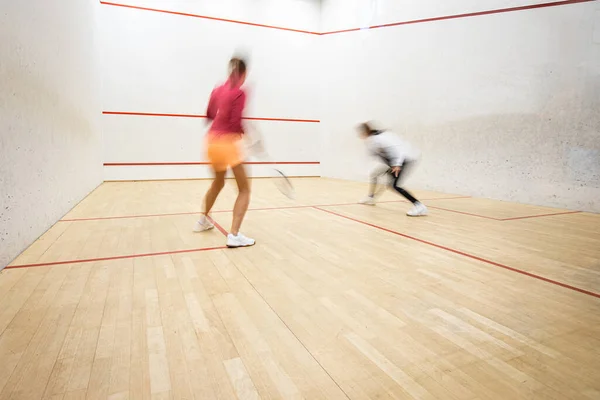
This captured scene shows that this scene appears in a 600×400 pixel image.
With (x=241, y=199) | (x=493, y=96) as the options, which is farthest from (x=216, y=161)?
(x=493, y=96)

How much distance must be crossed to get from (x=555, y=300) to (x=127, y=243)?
6.41ft

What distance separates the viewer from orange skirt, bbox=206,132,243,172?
6.02 feet

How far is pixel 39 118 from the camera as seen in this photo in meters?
2.09

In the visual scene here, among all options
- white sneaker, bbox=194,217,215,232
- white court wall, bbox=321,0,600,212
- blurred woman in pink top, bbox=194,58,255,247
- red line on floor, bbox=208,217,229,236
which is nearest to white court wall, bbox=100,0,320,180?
white court wall, bbox=321,0,600,212

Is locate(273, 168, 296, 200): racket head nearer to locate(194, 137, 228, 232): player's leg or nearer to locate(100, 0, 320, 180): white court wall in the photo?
locate(100, 0, 320, 180): white court wall

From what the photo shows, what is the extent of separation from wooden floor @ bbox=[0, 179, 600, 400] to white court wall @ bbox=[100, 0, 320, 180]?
10.2ft

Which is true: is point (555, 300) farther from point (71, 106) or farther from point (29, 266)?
point (71, 106)

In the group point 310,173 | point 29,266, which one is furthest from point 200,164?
point 29,266

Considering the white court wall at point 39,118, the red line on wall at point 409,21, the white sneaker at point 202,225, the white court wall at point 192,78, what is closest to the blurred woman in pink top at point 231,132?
the white sneaker at point 202,225

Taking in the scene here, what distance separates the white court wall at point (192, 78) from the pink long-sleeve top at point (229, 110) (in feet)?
12.3

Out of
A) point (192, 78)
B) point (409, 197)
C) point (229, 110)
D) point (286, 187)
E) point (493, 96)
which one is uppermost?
point (192, 78)

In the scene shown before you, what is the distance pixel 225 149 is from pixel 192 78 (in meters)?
4.01

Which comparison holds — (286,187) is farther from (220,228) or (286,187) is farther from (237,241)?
(237,241)

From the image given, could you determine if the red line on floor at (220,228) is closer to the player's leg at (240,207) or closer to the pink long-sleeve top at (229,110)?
the player's leg at (240,207)
